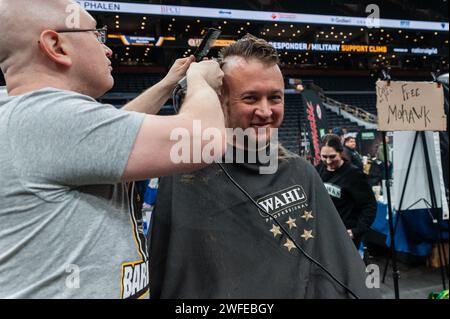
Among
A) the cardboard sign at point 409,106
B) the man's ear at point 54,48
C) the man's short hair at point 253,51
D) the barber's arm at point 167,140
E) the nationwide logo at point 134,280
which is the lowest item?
the nationwide logo at point 134,280

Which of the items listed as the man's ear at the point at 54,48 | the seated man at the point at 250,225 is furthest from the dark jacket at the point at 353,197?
the man's ear at the point at 54,48

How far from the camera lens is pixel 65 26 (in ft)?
2.54

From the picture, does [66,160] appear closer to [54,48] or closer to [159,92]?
[54,48]

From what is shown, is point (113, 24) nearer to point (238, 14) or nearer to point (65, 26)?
point (238, 14)

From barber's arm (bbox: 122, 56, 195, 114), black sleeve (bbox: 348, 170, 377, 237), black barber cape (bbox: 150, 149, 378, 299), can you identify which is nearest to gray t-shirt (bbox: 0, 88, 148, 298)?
black barber cape (bbox: 150, 149, 378, 299)

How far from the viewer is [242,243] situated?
103cm

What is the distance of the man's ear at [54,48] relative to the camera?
743 mm

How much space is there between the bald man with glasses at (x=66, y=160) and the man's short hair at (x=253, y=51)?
0.35 m

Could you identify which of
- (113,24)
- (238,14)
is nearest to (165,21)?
(113,24)

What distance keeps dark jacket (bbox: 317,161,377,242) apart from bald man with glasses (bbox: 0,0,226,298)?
7.93 feet

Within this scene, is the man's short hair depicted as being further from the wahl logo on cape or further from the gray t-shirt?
the gray t-shirt

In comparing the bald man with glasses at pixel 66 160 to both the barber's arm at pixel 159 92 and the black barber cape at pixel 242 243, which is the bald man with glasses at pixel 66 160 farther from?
the barber's arm at pixel 159 92

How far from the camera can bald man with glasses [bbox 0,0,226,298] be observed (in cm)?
66
